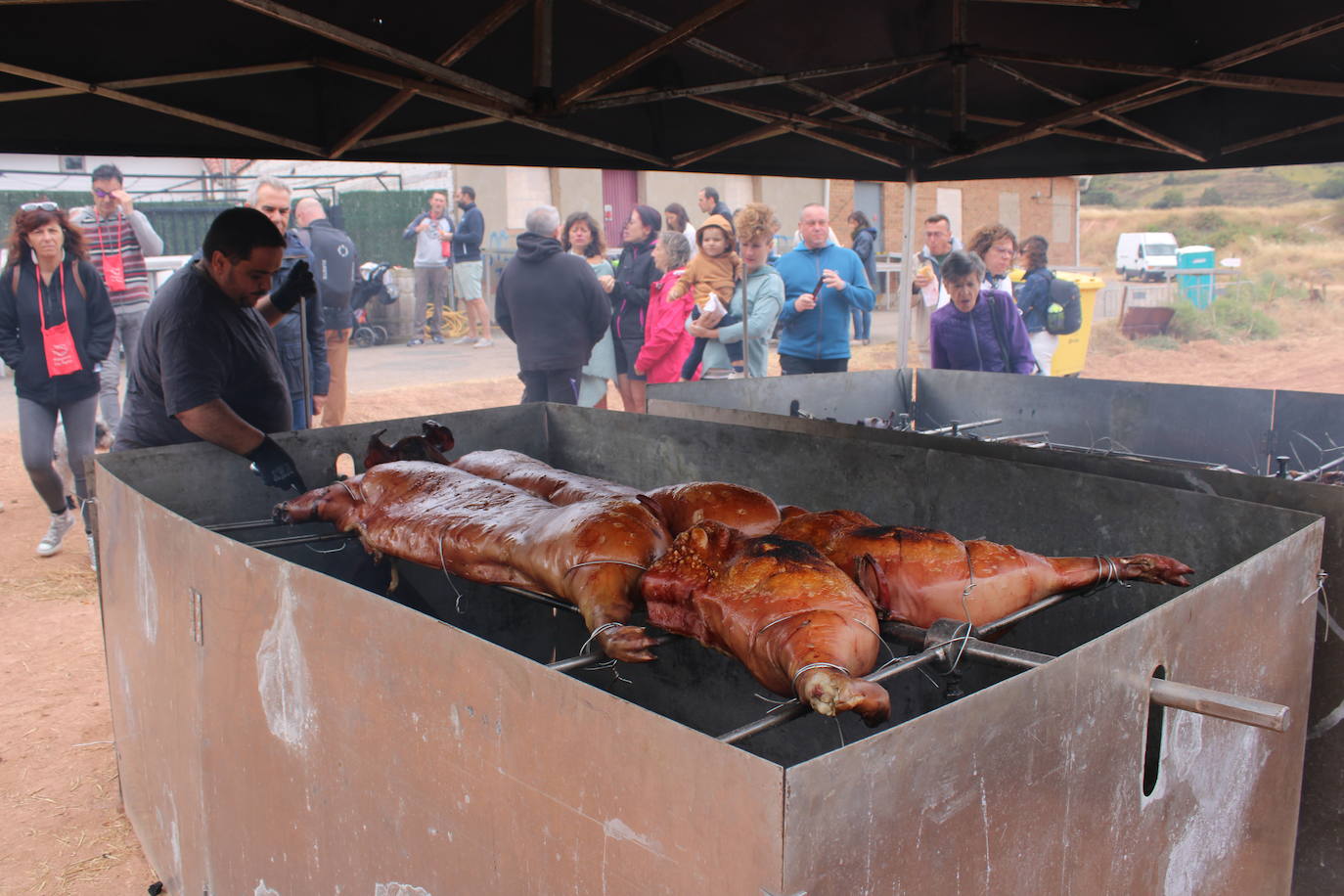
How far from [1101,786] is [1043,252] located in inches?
341

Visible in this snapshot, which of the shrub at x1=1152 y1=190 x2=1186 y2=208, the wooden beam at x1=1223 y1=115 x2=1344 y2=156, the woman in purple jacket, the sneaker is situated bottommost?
the sneaker

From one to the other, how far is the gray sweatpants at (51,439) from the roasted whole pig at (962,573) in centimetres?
632

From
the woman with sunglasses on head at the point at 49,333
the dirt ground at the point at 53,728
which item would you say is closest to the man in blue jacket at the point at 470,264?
the dirt ground at the point at 53,728

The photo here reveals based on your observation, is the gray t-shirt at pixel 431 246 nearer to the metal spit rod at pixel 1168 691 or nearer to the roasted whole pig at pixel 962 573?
the roasted whole pig at pixel 962 573

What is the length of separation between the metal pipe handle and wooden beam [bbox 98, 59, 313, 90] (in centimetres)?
370

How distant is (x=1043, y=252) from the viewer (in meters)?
9.70

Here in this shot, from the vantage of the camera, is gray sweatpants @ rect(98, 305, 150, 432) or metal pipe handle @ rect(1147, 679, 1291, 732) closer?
metal pipe handle @ rect(1147, 679, 1291, 732)

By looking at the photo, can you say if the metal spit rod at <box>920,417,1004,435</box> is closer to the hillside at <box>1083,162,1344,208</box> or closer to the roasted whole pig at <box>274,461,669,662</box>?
the roasted whole pig at <box>274,461,669,662</box>

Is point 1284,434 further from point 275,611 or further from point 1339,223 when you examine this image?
point 1339,223

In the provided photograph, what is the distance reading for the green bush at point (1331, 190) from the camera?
35431mm

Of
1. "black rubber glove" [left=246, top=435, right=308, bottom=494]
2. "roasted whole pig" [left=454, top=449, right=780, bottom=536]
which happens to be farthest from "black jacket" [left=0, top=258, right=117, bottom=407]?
"roasted whole pig" [left=454, top=449, right=780, bottom=536]

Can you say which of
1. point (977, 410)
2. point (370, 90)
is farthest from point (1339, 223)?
point (370, 90)

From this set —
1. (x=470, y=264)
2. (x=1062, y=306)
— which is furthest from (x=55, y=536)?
(x=470, y=264)

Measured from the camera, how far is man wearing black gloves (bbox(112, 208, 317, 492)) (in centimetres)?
386
